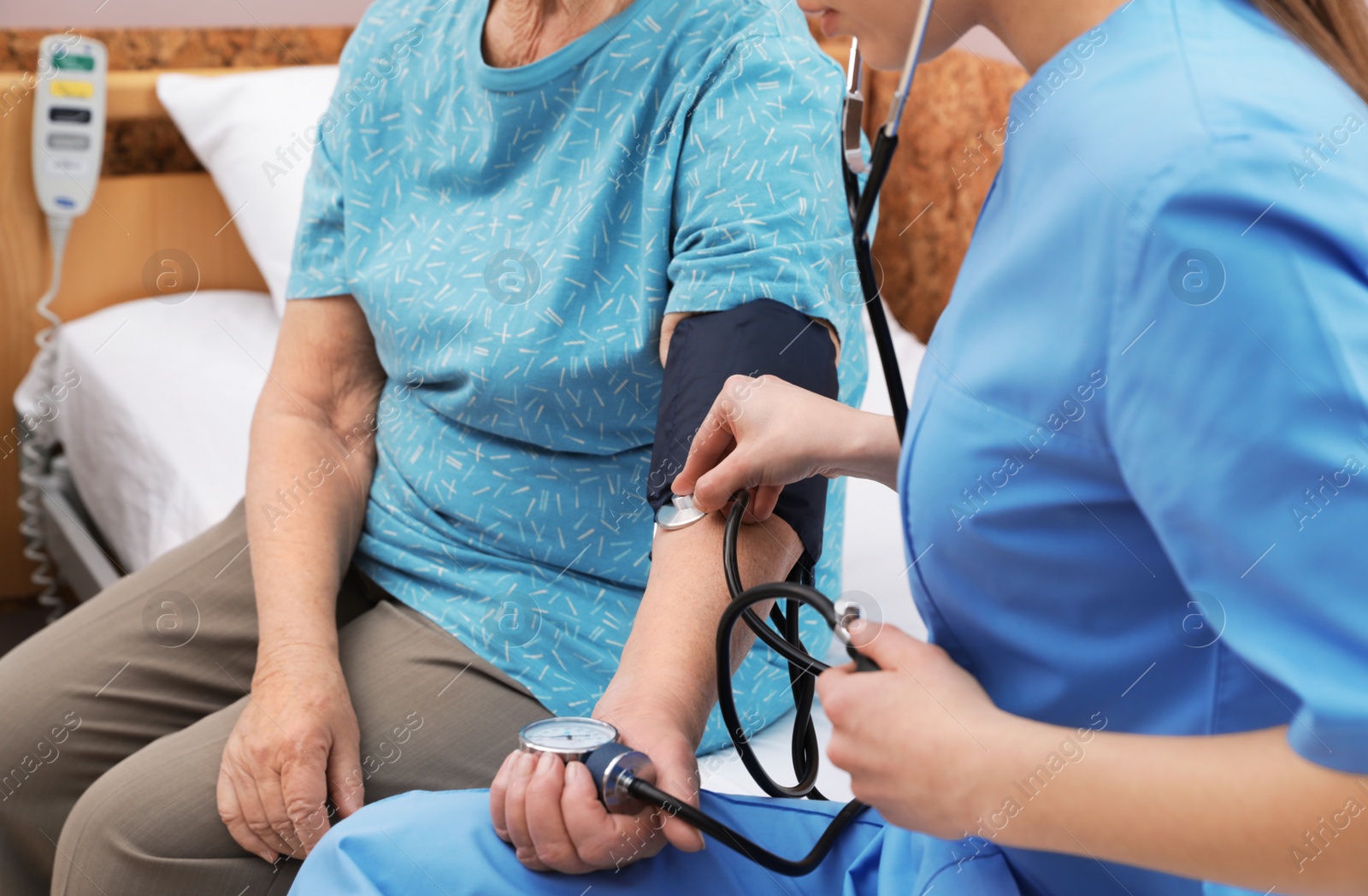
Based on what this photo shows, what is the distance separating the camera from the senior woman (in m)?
0.93

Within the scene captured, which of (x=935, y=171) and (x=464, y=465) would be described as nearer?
(x=464, y=465)

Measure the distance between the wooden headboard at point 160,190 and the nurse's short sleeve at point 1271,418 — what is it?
1509 millimetres

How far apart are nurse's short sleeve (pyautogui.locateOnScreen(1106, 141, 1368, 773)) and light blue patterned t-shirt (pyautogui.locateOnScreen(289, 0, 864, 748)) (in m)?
0.46

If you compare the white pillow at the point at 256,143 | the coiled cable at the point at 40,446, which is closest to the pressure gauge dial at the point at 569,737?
the white pillow at the point at 256,143

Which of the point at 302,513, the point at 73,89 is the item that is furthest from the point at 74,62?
the point at 302,513

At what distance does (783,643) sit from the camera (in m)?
0.73

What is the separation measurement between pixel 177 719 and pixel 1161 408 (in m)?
1.01

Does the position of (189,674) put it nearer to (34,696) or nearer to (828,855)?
(34,696)

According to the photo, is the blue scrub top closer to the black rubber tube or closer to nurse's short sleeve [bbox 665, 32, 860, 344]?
the black rubber tube

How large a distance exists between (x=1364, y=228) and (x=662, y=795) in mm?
460

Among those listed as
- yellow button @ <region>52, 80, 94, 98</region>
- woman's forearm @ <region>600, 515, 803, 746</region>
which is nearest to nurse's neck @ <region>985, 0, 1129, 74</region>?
woman's forearm @ <region>600, 515, 803, 746</region>

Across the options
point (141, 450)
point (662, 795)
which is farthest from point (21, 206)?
point (662, 795)

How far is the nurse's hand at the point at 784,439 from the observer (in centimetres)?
77

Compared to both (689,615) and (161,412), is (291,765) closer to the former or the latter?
(689,615)
